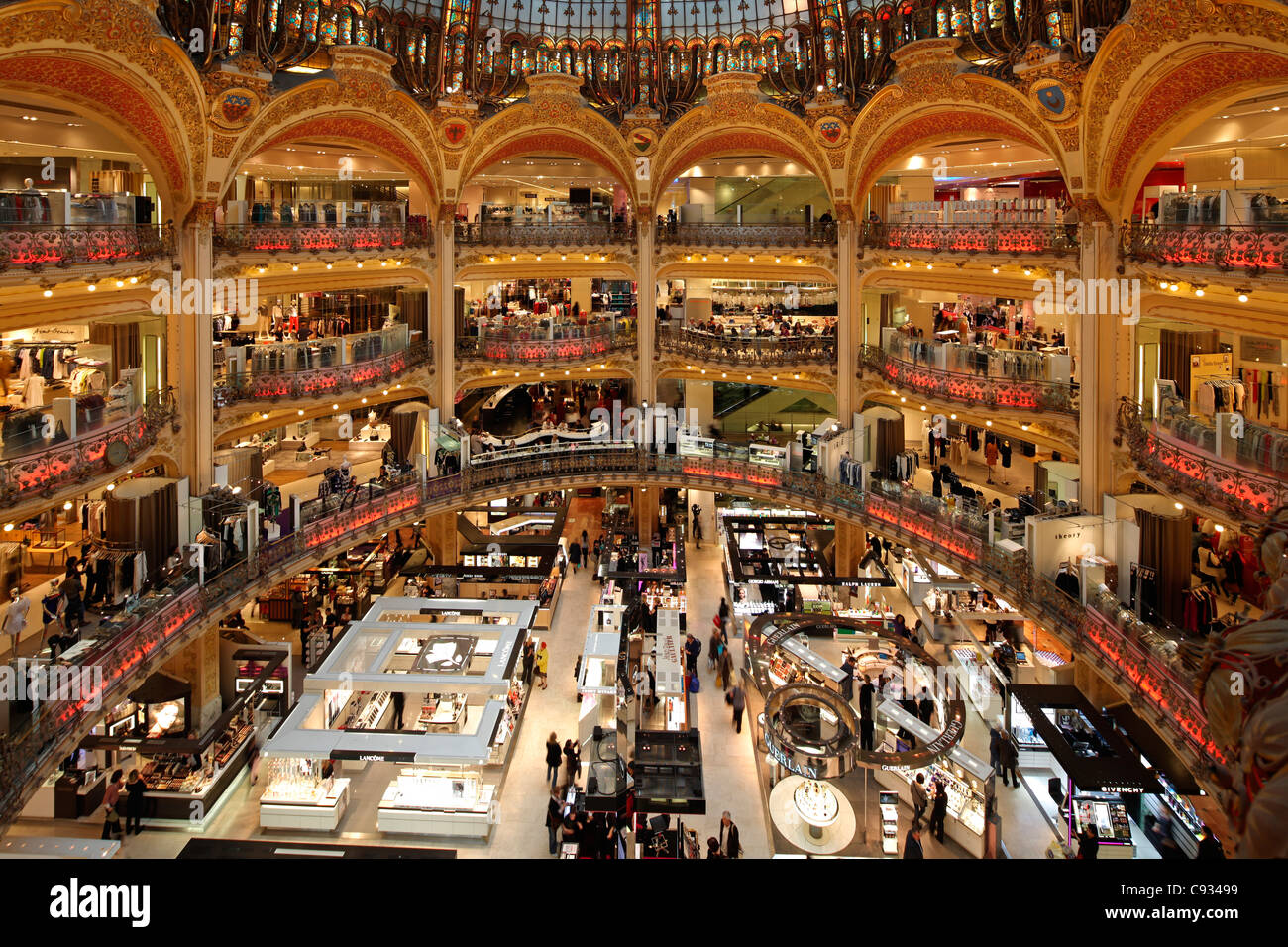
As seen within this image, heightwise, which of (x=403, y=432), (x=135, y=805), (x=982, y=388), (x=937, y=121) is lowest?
(x=135, y=805)

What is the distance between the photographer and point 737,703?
901 inches

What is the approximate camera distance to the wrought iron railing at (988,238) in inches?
901

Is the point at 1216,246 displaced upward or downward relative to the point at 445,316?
downward

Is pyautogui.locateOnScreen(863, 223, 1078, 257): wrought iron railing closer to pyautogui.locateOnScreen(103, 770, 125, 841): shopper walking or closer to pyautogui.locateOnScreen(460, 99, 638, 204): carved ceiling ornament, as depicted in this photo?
pyautogui.locateOnScreen(460, 99, 638, 204): carved ceiling ornament

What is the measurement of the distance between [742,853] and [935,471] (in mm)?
17344

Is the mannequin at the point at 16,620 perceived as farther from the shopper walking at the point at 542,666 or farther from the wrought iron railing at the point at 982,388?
the wrought iron railing at the point at 982,388

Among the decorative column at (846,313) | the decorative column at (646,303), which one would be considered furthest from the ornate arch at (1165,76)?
the decorative column at (646,303)

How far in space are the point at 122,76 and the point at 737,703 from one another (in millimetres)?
18556

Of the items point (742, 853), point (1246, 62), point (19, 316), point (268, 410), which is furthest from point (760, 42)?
point (742, 853)

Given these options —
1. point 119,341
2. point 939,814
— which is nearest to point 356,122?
point 119,341

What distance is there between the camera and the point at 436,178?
30859 mm

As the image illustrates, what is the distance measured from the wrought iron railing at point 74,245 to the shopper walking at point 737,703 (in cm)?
1598

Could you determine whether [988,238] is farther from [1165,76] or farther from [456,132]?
[456,132]

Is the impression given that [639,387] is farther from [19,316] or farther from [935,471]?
[19,316]
